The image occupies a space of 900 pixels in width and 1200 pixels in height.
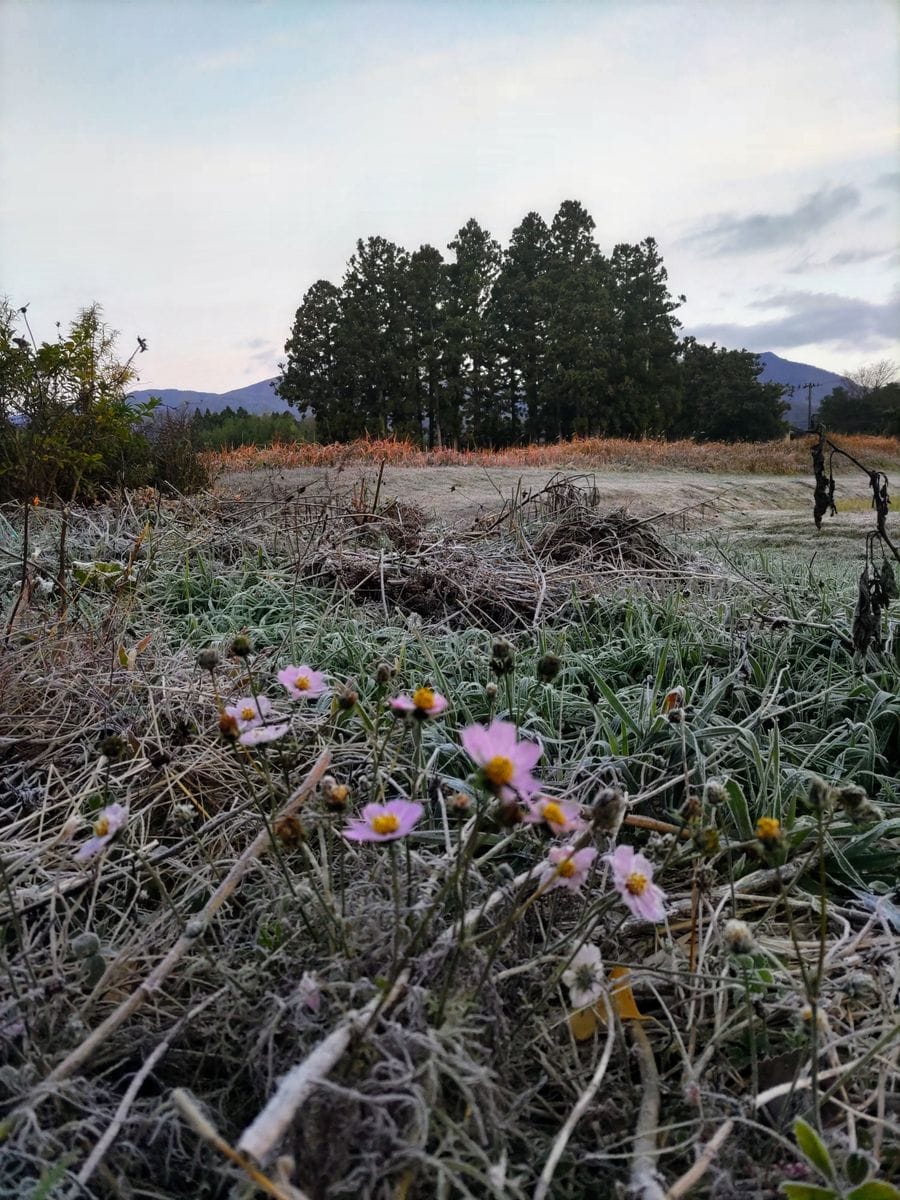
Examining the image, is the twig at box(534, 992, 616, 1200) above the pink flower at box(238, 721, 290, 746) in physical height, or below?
below

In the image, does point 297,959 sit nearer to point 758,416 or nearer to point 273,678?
point 273,678

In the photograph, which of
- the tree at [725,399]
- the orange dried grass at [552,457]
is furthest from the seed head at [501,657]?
the tree at [725,399]

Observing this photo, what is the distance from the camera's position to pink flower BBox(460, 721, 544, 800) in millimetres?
577

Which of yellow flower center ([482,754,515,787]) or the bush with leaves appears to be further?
the bush with leaves

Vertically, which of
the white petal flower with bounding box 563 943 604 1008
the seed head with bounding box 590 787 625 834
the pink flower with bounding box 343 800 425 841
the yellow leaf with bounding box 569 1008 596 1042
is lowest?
the yellow leaf with bounding box 569 1008 596 1042

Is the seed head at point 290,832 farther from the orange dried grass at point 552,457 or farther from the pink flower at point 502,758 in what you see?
the orange dried grass at point 552,457

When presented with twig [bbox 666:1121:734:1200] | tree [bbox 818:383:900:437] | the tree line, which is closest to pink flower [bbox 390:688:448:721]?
twig [bbox 666:1121:734:1200]

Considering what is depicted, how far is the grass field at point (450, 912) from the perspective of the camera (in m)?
0.64

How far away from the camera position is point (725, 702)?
1731 millimetres

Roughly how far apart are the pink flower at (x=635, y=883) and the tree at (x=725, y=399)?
3463 centimetres

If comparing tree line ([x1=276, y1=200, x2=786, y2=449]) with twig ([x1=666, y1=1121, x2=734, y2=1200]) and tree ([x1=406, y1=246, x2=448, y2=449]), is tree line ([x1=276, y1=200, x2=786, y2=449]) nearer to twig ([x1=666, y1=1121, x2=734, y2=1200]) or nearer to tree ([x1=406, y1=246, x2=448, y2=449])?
tree ([x1=406, y1=246, x2=448, y2=449])

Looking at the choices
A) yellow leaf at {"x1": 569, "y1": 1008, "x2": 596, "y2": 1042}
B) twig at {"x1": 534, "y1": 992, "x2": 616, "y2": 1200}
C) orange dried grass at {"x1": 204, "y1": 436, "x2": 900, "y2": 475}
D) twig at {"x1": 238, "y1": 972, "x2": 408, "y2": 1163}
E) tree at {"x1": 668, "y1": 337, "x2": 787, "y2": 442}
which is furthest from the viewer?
tree at {"x1": 668, "y1": 337, "x2": 787, "y2": 442}

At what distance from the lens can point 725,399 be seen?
→ 1321 inches

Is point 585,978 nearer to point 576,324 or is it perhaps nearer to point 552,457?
point 552,457
